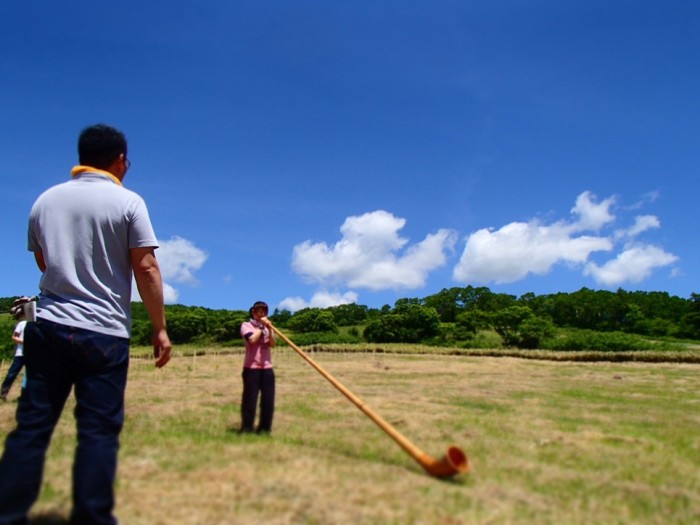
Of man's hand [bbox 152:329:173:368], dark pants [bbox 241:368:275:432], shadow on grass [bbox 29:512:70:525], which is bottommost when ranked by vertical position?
shadow on grass [bbox 29:512:70:525]

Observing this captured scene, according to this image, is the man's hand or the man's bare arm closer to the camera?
the man's bare arm

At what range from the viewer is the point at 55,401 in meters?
3.56

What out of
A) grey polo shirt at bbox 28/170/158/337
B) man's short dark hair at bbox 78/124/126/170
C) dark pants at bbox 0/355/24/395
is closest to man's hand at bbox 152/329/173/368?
grey polo shirt at bbox 28/170/158/337

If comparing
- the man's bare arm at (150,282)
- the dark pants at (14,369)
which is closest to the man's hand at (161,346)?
the man's bare arm at (150,282)

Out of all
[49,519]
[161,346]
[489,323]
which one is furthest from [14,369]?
[489,323]

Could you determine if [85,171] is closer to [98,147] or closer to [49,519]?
[98,147]

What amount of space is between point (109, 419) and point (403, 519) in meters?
2.13

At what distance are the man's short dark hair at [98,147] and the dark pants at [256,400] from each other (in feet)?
13.8

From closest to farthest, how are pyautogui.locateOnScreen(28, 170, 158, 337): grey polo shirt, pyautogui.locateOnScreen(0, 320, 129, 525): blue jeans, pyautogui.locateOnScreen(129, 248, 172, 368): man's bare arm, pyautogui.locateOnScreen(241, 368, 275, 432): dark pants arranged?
pyautogui.locateOnScreen(0, 320, 129, 525): blue jeans
pyautogui.locateOnScreen(28, 170, 158, 337): grey polo shirt
pyautogui.locateOnScreen(129, 248, 172, 368): man's bare arm
pyautogui.locateOnScreen(241, 368, 275, 432): dark pants

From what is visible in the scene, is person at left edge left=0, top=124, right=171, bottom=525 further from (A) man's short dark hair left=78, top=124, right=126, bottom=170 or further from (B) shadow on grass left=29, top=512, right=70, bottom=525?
(B) shadow on grass left=29, top=512, right=70, bottom=525

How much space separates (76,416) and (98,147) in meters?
1.96

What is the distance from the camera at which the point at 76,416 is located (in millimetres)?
3484

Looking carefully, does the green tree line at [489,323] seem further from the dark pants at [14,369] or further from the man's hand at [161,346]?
the man's hand at [161,346]

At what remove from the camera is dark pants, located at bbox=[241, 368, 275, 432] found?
7.39 metres
